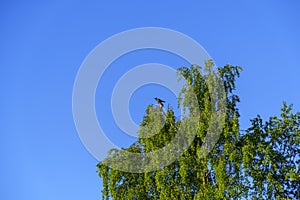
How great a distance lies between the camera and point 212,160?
21.7 metres

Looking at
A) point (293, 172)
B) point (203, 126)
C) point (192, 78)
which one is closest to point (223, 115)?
point (203, 126)

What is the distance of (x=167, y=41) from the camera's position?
26.6m

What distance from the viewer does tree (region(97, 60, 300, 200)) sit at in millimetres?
21094

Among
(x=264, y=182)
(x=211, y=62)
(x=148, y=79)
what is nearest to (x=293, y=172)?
(x=264, y=182)

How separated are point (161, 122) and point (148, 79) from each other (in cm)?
299

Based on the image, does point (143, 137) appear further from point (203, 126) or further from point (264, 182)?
point (264, 182)

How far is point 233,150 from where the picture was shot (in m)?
21.2

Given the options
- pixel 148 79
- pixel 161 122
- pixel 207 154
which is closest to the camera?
pixel 207 154

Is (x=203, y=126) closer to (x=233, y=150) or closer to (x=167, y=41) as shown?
(x=233, y=150)

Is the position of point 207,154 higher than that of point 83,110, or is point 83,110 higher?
point 83,110

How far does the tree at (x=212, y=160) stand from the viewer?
830 inches

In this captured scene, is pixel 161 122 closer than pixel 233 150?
No

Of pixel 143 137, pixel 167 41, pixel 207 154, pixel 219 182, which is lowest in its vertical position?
pixel 219 182

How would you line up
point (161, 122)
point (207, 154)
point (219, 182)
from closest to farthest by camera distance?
1. point (219, 182)
2. point (207, 154)
3. point (161, 122)
